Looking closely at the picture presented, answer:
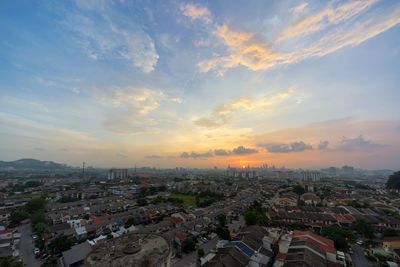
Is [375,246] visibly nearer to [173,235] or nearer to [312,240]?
[312,240]

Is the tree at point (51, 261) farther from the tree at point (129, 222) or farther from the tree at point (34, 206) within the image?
the tree at point (34, 206)

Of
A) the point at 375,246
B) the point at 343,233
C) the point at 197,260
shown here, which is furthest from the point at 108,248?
the point at 375,246

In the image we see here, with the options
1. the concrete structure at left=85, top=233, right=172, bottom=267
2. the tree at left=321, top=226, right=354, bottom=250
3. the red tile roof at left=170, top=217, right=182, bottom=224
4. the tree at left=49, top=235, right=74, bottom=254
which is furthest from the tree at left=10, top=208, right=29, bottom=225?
the tree at left=321, top=226, right=354, bottom=250

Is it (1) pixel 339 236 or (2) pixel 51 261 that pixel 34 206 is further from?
(1) pixel 339 236

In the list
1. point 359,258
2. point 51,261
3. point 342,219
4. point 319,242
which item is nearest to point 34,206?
point 51,261

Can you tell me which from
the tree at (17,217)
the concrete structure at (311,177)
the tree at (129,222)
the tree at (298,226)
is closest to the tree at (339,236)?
the tree at (298,226)

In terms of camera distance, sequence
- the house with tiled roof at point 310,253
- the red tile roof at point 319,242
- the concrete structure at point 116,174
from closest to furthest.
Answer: the house with tiled roof at point 310,253 → the red tile roof at point 319,242 → the concrete structure at point 116,174
